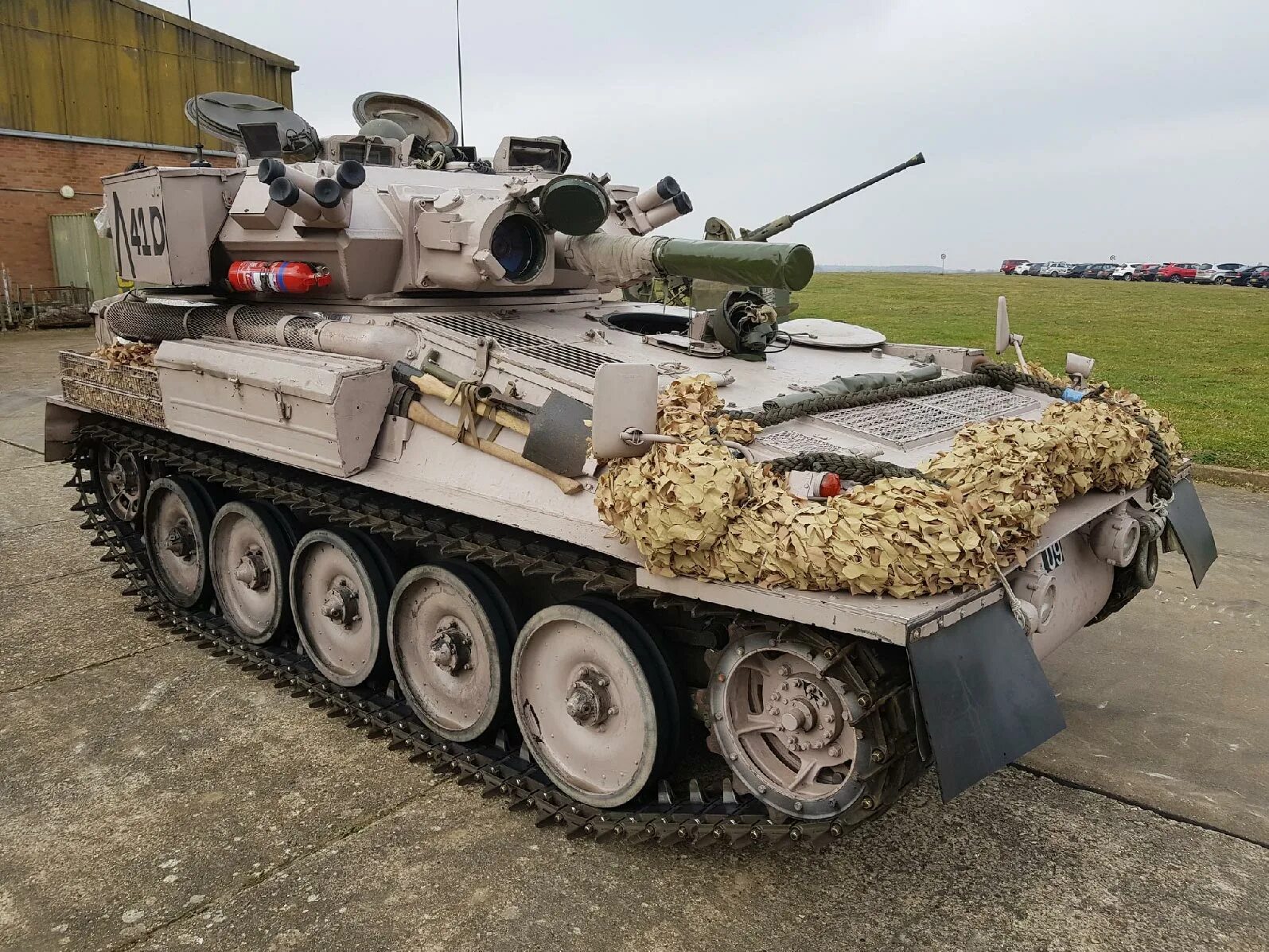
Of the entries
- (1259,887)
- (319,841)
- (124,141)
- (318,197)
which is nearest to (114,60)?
(124,141)

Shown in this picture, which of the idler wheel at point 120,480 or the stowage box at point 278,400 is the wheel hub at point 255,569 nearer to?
the stowage box at point 278,400

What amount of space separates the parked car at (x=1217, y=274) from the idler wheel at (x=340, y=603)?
45827 mm

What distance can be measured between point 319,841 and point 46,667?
9.11ft

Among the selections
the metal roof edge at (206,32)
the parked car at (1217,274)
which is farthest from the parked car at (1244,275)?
the metal roof edge at (206,32)

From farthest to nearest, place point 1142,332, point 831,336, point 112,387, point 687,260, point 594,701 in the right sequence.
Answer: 1. point 1142,332
2. point 112,387
3. point 831,336
4. point 687,260
5. point 594,701

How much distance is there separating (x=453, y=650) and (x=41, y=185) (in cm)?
2267

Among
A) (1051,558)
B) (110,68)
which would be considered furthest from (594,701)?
(110,68)

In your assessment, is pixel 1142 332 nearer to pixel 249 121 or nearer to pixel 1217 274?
pixel 249 121

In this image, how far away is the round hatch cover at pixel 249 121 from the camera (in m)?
7.40

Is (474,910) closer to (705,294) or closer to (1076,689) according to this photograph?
(1076,689)

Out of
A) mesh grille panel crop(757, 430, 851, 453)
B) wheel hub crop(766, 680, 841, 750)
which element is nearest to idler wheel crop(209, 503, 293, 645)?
mesh grille panel crop(757, 430, 851, 453)

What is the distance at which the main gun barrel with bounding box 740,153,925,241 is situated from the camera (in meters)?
6.22

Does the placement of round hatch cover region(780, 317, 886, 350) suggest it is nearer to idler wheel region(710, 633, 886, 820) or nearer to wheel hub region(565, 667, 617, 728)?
wheel hub region(565, 667, 617, 728)

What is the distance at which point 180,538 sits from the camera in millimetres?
7012
